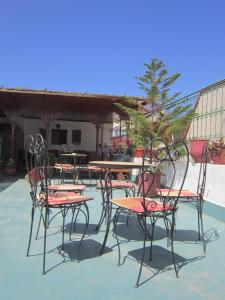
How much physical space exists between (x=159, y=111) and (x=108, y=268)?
16.7 ft

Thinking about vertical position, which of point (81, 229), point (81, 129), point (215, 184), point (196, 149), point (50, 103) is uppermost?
point (50, 103)

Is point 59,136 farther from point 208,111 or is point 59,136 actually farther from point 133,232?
point 133,232

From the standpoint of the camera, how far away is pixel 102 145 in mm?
15289

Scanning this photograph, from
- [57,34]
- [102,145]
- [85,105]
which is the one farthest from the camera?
[102,145]

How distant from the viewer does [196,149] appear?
5.39 metres

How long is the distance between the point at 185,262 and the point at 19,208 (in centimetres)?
311

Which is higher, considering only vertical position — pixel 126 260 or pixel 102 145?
pixel 102 145

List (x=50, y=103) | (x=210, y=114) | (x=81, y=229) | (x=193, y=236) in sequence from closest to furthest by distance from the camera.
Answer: (x=193, y=236)
(x=81, y=229)
(x=210, y=114)
(x=50, y=103)

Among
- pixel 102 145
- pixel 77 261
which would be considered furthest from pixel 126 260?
pixel 102 145

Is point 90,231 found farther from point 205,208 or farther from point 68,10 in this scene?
point 68,10

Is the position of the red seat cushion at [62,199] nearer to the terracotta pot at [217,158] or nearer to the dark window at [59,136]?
the terracotta pot at [217,158]

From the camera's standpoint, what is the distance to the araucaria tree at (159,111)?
6.66 meters

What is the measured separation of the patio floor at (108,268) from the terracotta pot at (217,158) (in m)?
1.08

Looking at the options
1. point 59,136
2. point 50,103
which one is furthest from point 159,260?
point 59,136
